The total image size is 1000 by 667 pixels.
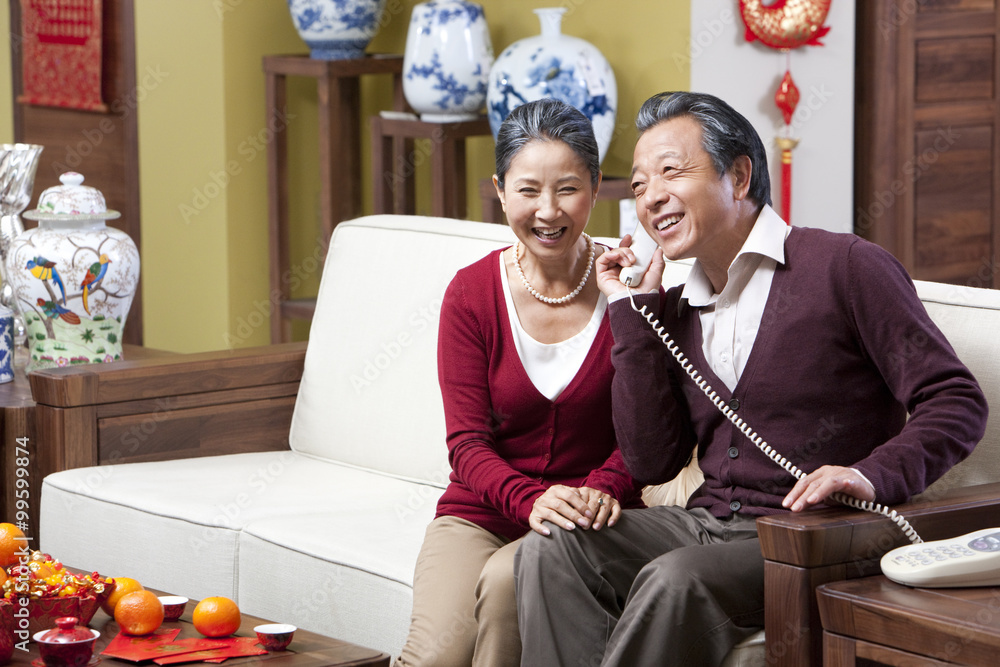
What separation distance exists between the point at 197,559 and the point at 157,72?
247cm

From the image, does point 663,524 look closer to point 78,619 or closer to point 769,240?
point 769,240

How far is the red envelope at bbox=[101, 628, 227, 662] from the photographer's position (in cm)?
166

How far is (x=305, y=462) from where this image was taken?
2.83 meters

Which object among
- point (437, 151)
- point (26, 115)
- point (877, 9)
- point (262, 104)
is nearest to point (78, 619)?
point (437, 151)

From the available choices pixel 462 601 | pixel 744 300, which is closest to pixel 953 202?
pixel 744 300

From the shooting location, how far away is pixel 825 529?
159 centimetres

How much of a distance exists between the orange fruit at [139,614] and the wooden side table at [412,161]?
230 centimetres

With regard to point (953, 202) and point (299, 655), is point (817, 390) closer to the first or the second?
point (299, 655)

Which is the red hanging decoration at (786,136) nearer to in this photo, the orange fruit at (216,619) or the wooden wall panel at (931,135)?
the wooden wall panel at (931,135)

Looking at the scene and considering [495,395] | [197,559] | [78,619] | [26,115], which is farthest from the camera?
[26,115]

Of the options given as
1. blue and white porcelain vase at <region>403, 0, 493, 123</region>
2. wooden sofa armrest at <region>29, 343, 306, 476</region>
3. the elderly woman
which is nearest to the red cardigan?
the elderly woman

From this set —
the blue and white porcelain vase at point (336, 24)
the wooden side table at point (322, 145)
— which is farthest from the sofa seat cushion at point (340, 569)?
the blue and white porcelain vase at point (336, 24)

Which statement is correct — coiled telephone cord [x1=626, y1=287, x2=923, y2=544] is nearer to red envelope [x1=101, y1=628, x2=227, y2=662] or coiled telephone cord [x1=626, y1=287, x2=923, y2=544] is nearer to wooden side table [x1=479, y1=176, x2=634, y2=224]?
red envelope [x1=101, y1=628, x2=227, y2=662]

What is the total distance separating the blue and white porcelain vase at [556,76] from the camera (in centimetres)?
346
